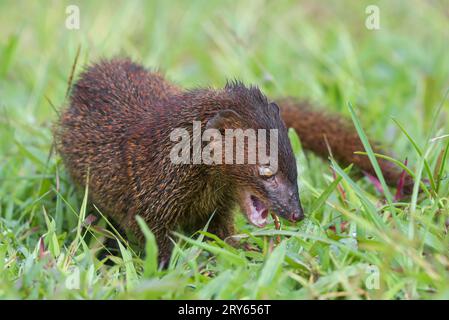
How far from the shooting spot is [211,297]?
10.9 feet

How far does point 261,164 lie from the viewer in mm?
3742

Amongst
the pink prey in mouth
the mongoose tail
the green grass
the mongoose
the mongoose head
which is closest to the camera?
the green grass

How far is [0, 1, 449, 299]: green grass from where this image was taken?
3.33m

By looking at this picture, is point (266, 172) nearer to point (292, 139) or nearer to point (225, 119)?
point (225, 119)

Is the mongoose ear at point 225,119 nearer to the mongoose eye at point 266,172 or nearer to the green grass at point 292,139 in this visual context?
A: the mongoose eye at point 266,172

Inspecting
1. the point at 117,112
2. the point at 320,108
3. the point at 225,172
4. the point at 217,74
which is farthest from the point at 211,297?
the point at 217,74

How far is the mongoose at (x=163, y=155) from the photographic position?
380 cm

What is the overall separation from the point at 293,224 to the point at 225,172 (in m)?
0.52

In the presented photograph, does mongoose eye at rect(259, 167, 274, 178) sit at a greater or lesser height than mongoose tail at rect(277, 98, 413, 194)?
lesser

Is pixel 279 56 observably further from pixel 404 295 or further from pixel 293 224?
pixel 404 295

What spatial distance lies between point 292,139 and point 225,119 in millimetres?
1110

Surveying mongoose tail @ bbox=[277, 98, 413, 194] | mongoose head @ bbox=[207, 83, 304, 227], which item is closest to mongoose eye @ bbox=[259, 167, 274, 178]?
mongoose head @ bbox=[207, 83, 304, 227]

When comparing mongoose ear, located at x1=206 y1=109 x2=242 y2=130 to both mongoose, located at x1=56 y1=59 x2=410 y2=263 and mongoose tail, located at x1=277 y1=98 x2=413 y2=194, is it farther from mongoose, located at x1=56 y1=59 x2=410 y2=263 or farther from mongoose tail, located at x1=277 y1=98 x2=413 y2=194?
mongoose tail, located at x1=277 y1=98 x2=413 y2=194

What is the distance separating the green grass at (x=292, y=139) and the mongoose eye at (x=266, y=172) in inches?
12.3
